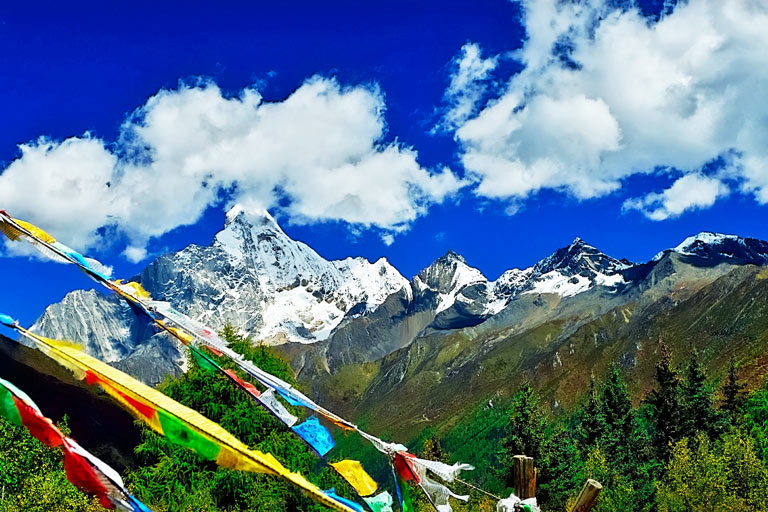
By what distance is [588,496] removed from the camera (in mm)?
8375

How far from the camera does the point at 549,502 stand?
43.9 m

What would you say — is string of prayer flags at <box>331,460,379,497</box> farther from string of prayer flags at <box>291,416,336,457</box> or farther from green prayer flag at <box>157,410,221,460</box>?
green prayer flag at <box>157,410,221,460</box>

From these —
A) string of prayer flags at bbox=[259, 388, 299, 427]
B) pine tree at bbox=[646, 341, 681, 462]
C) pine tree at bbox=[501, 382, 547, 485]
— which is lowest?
string of prayer flags at bbox=[259, 388, 299, 427]

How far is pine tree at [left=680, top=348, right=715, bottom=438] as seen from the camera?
2109 inches

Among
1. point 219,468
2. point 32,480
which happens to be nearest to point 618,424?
point 219,468

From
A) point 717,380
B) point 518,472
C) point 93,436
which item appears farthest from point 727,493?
point 717,380

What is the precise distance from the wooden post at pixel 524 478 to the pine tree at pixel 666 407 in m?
50.5

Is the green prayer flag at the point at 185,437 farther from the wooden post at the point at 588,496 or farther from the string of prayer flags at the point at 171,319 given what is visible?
the wooden post at the point at 588,496

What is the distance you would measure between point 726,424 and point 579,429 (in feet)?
37.4

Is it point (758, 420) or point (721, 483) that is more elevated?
point (758, 420)

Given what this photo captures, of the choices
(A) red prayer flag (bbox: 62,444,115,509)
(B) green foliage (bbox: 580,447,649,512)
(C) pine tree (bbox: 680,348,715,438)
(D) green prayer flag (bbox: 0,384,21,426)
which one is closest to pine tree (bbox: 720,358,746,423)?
(C) pine tree (bbox: 680,348,715,438)

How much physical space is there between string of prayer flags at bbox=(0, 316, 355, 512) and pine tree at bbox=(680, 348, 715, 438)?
56081 millimetres

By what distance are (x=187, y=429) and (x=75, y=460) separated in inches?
26.6

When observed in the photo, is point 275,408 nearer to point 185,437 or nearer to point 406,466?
point 406,466
